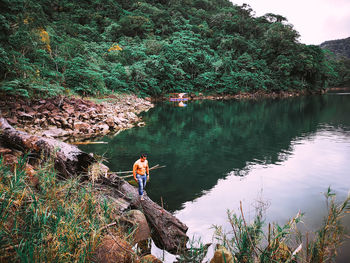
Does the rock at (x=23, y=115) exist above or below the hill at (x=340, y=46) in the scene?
below

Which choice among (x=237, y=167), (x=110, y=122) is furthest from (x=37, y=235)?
(x=110, y=122)

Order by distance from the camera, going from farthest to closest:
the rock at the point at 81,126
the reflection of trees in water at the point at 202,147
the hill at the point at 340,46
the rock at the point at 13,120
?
the hill at the point at 340,46, the rock at the point at 81,126, the rock at the point at 13,120, the reflection of trees in water at the point at 202,147

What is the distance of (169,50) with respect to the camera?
41.4 meters

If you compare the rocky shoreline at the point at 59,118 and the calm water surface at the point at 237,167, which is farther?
the rocky shoreline at the point at 59,118

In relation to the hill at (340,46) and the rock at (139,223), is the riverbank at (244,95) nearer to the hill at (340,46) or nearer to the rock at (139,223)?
the rock at (139,223)

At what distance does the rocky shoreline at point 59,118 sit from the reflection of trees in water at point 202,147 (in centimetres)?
187

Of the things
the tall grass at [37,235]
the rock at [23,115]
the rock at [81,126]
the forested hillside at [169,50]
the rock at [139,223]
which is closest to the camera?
the tall grass at [37,235]

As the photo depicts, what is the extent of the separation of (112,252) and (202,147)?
10.1 m

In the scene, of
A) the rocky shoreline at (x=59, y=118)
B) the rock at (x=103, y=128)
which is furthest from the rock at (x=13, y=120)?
the rock at (x=103, y=128)

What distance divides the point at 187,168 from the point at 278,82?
5067 centimetres

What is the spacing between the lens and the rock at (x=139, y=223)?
4.25 metres

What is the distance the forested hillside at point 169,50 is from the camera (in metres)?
26.9

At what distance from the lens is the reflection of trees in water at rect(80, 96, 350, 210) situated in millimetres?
7949

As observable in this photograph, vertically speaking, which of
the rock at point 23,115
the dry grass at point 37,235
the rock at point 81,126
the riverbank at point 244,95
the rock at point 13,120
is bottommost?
the dry grass at point 37,235
